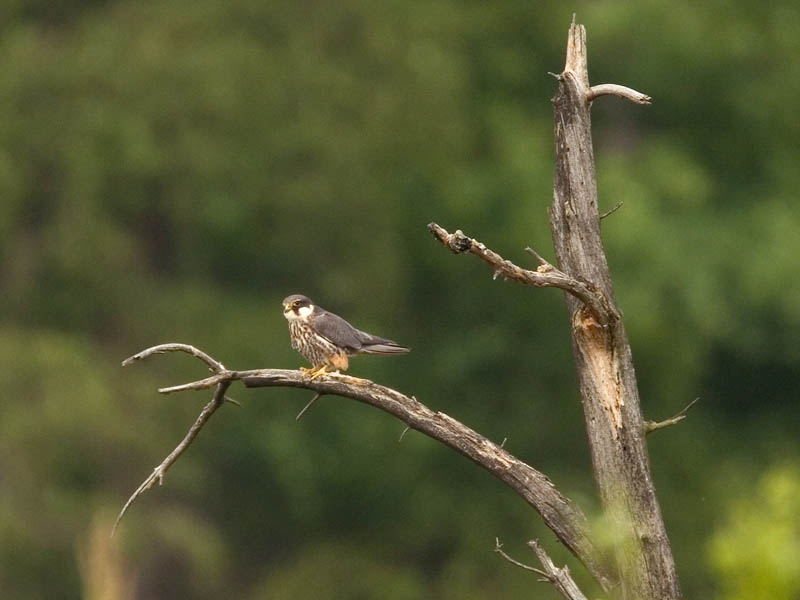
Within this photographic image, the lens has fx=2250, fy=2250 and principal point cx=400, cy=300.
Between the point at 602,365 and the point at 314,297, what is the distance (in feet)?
66.6

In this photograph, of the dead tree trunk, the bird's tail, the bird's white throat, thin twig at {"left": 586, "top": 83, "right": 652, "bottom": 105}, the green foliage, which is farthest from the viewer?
the bird's white throat

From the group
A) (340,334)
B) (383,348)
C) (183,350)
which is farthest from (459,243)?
(340,334)

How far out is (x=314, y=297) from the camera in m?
27.8

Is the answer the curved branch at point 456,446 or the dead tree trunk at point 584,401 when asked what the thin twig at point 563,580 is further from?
the curved branch at point 456,446

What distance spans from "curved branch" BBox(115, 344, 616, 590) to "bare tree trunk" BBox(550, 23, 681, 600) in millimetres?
119

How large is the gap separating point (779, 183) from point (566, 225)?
28.1 m

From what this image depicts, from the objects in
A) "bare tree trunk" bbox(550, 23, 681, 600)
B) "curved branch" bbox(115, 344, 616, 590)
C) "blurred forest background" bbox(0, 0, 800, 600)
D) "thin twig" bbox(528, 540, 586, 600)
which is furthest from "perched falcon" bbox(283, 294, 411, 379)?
"blurred forest background" bbox(0, 0, 800, 600)

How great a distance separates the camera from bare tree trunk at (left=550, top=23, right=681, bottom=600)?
7406 millimetres

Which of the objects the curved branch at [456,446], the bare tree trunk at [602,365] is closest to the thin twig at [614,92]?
the bare tree trunk at [602,365]

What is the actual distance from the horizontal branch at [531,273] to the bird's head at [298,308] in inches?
111

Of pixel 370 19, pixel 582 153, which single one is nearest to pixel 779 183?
pixel 370 19

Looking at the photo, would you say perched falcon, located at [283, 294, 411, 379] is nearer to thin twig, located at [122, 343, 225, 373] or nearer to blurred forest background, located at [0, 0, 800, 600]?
thin twig, located at [122, 343, 225, 373]

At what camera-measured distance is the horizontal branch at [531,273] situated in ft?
23.1

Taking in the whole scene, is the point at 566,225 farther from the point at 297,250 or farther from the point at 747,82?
the point at 747,82
